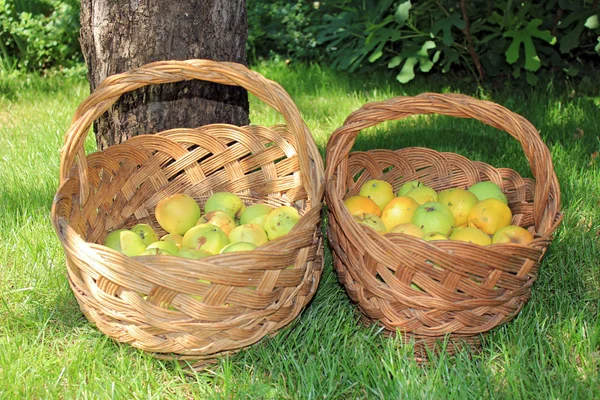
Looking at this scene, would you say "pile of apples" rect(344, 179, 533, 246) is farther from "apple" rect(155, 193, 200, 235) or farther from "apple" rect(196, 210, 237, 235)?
"apple" rect(155, 193, 200, 235)

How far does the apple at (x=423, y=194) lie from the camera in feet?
7.36

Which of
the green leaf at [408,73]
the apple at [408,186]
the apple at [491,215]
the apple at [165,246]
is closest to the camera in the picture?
the apple at [165,246]

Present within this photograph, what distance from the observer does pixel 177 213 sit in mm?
2213

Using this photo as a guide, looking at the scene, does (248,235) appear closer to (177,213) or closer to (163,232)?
(177,213)

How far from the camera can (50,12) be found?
5543 mm

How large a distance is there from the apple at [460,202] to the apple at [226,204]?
738 mm

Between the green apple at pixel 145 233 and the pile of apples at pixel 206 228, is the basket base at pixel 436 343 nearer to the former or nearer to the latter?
the pile of apples at pixel 206 228

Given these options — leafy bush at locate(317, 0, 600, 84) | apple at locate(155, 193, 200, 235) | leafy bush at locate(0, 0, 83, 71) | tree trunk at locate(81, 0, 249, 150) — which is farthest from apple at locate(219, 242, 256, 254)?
leafy bush at locate(0, 0, 83, 71)

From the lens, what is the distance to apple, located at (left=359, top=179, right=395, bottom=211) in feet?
7.47

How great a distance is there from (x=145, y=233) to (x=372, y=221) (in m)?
0.76

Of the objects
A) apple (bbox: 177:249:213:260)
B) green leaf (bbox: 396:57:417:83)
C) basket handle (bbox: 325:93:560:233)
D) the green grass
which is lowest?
green leaf (bbox: 396:57:417:83)

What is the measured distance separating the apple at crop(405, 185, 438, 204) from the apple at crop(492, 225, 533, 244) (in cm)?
29

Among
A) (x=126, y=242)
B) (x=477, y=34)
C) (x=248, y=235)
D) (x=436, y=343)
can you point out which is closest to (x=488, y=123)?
(x=436, y=343)

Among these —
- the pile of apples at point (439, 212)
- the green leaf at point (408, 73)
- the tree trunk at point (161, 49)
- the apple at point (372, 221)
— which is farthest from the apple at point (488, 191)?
the green leaf at point (408, 73)
